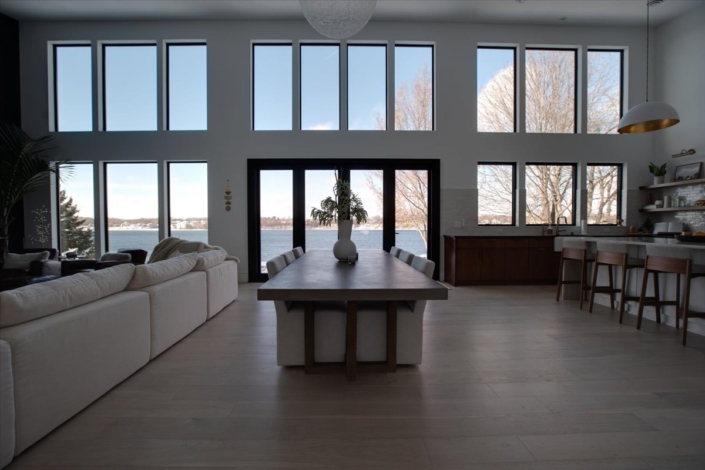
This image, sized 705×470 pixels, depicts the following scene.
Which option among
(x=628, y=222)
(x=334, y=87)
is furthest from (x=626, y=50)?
(x=334, y=87)

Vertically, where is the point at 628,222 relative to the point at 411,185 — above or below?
below

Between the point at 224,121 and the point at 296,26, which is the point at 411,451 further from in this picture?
the point at 296,26

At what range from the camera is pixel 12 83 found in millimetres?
5906

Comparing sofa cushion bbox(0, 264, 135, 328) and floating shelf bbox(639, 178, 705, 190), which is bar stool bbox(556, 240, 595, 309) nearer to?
floating shelf bbox(639, 178, 705, 190)

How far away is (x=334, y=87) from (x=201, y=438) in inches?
232

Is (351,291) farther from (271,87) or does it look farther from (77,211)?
(77,211)

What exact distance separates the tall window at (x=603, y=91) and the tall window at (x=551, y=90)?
0.32m

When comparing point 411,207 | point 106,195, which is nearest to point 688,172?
point 411,207

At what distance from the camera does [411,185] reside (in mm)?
6250

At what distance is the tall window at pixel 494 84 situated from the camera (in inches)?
246

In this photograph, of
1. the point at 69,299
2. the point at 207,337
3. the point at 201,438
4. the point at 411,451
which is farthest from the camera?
the point at 207,337

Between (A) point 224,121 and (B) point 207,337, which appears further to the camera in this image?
(A) point 224,121

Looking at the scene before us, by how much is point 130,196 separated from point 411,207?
5.24 meters

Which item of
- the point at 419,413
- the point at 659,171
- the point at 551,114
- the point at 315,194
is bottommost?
the point at 419,413
